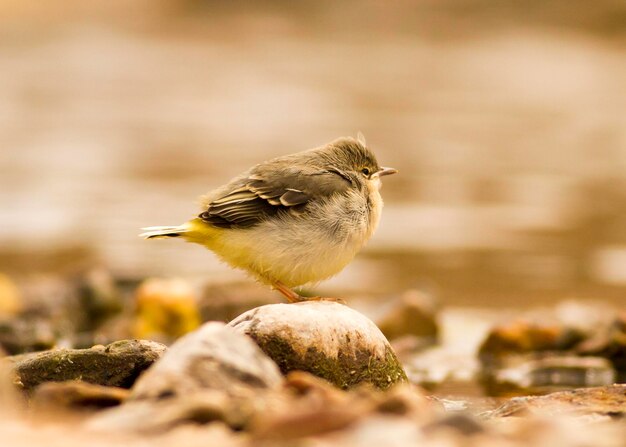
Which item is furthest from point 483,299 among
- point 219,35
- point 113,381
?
point 219,35

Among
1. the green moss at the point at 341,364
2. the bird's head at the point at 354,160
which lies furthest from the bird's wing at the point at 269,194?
the green moss at the point at 341,364

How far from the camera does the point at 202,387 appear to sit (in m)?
5.36

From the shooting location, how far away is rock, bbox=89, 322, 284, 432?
499 cm

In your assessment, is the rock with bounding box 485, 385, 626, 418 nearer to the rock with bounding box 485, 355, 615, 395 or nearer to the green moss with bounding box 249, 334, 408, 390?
the green moss with bounding box 249, 334, 408, 390

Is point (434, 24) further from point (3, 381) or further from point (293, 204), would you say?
point (3, 381)

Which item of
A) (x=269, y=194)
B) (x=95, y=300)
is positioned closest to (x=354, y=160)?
(x=269, y=194)

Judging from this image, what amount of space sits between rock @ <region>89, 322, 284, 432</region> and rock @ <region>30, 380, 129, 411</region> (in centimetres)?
33

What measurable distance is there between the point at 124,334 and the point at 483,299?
4145mm

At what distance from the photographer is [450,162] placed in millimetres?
20141

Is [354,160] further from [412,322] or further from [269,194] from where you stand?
[412,322]

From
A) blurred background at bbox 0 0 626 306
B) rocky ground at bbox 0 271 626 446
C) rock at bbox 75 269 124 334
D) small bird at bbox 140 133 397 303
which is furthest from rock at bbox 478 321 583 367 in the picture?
rock at bbox 75 269 124 334

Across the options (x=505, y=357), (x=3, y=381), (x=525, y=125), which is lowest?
(x=505, y=357)

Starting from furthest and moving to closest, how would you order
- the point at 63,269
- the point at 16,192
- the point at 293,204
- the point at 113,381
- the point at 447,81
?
the point at 447,81 → the point at 16,192 → the point at 63,269 → the point at 293,204 → the point at 113,381

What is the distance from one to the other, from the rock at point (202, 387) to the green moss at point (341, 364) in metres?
0.86
